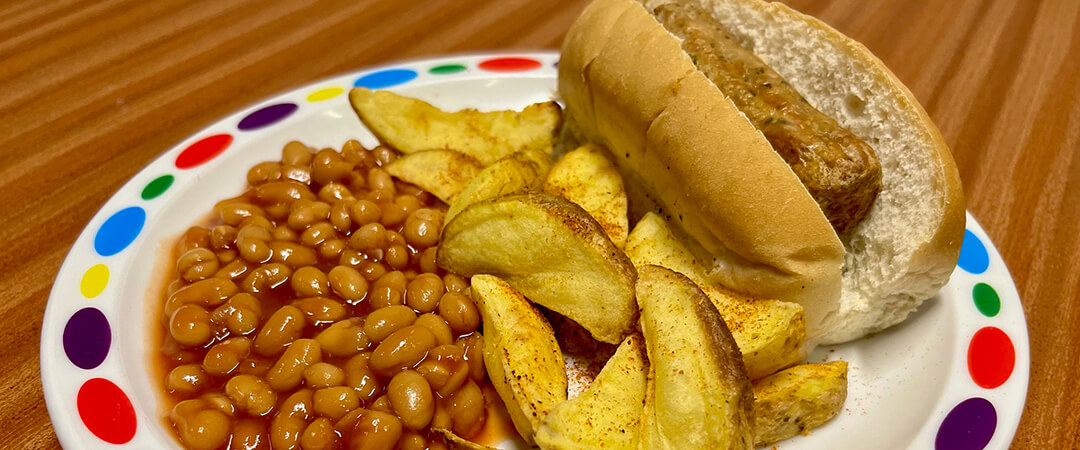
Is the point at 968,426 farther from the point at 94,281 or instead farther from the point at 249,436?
the point at 94,281

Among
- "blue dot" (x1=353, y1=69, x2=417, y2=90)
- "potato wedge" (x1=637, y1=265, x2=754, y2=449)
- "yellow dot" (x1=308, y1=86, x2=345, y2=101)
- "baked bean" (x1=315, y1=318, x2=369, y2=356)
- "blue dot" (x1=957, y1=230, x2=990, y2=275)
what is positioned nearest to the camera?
"potato wedge" (x1=637, y1=265, x2=754, y2=449)

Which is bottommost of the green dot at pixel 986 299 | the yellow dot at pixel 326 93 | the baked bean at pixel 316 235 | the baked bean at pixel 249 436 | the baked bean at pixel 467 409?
the green dot at pixel 986 299

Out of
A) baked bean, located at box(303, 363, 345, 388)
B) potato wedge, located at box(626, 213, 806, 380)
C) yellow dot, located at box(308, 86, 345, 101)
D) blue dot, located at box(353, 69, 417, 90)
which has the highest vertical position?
yellow dot, located at box(308, 86, 345, 101)

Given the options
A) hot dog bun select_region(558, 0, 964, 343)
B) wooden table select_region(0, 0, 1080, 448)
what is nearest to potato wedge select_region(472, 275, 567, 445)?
hot dog bun select_region(558, 0, 964, 343)

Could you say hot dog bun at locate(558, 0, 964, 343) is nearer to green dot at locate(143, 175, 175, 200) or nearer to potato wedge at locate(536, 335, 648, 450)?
potato wedge at locate(536, 335, 648, 450)

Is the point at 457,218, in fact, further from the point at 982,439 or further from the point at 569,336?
the point at 982,439

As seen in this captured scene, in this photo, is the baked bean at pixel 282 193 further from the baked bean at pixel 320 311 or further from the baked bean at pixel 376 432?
the baked bean at pixel 376 432

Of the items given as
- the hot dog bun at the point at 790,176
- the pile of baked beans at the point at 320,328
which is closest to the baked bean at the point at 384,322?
the pile of baked beans at the point at 320,328
